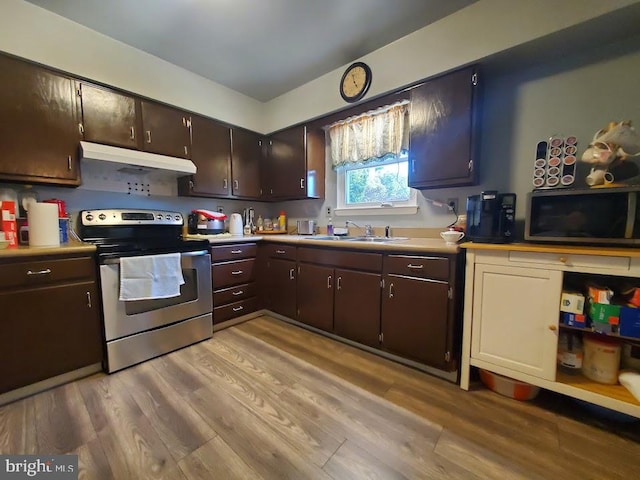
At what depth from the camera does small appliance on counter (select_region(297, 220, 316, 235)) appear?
120 inches

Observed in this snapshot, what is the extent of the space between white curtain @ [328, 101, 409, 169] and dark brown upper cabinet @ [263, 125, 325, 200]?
0.63ft

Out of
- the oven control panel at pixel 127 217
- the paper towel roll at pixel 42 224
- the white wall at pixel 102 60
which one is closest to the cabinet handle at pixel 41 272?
the paper towel roll at pixel 42 224

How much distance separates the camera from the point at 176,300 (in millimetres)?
2074

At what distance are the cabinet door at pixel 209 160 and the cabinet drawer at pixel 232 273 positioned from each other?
80 centimetres

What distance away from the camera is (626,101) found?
1510 mm

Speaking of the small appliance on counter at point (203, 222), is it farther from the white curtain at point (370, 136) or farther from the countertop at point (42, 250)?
the white curtain at point (370, 136)

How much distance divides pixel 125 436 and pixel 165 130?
7.49ft

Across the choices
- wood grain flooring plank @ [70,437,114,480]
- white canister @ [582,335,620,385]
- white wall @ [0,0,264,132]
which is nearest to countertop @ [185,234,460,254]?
white canister @ [582,335,620,385]

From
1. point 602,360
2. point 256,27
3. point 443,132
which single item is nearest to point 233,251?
point 256,27

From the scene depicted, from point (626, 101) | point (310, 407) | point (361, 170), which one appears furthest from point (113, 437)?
point (626, 101)

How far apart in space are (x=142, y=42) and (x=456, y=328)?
3.17 metres

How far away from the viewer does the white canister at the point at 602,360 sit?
4.28 ft

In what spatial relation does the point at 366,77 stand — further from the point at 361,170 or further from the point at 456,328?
the point at 456,328

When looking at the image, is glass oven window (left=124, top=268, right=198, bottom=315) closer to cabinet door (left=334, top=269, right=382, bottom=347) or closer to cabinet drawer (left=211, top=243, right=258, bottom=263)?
cabinet drawer (left=211, top=243, right=258, bottom=263)
